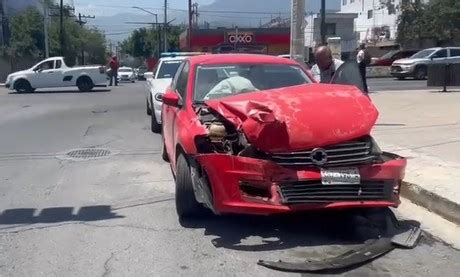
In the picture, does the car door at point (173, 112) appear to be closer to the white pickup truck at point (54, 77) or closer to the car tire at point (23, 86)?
the white pickup truck at point (54, 77)

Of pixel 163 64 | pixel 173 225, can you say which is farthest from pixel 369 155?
pixel 163 64

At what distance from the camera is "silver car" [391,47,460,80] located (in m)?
35.1

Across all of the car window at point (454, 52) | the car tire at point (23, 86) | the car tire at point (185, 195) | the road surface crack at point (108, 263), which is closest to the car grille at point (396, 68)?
the car window at point (454, 52)

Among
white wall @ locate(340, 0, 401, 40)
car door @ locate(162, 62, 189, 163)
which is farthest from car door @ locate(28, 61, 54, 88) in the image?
white wall @ locate(340, 0, 401, 40)

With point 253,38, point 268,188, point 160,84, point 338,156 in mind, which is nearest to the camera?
point 268,188

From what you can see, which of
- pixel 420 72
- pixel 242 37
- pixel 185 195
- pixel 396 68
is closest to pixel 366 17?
pixel 242 37

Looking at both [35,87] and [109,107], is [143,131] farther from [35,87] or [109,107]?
[35,87]

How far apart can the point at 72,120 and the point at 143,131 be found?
3358mm

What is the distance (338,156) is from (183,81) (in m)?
3.01

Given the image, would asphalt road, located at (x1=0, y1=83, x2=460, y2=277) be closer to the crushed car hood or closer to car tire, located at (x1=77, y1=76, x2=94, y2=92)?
the crushed car hood

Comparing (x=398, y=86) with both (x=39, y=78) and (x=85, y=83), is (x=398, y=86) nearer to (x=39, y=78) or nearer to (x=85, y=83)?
(x=85, y=83)

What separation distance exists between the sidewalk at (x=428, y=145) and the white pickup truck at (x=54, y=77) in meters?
16.4

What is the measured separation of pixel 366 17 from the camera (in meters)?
85.5

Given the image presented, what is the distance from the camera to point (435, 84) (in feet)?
79.0
